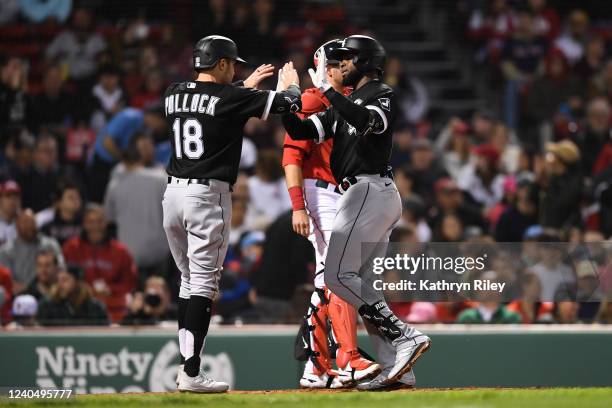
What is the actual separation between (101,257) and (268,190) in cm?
230

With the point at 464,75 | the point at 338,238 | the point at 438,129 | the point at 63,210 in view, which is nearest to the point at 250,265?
the point at 63,210

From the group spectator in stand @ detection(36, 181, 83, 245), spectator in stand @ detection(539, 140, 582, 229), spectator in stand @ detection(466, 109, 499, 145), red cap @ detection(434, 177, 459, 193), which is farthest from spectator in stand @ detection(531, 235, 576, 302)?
spectator in stand @ detection(466, 109, 499, 145)

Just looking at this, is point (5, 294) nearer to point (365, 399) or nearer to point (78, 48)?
point (365, 399)

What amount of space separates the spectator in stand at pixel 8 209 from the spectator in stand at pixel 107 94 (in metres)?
2.37

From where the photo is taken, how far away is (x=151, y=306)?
31.0 ft

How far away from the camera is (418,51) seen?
16781 millimetres

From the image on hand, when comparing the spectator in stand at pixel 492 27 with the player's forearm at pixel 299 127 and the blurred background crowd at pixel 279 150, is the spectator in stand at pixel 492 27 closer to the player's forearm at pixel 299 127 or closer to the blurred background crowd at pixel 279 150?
the blurred background crowd at pixel 279 150

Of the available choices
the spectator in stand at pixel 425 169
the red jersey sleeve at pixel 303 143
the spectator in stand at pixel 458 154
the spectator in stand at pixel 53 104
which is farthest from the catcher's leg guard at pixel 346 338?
the spectator in stand at pixel 53 104

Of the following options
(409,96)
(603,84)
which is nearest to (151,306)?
(409,96)

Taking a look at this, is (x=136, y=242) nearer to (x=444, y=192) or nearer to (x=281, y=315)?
(x=281, y=315)

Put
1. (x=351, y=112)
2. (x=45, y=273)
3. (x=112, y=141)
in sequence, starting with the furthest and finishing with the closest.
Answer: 1. (x=112, y=141)
2. (x=45, y=273)
3. (x=351, y=112)

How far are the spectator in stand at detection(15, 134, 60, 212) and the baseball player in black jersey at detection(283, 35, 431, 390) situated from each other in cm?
509

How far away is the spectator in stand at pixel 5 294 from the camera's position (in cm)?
910

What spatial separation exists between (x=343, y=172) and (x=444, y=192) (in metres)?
5.24
